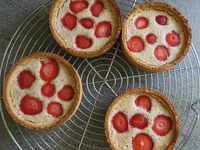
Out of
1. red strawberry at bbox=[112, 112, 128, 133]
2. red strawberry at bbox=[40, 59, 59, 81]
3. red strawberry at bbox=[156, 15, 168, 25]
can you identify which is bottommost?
red strawberry at bbox=[112, 112, 128, 133]

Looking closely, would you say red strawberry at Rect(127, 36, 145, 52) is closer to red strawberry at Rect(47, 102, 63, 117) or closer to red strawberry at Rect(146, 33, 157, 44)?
red strawberry at Rect(146, 33, 157, 44)

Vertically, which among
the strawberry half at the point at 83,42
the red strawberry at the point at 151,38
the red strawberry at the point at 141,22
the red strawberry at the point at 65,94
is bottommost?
the red strawberry at the point at 65,94

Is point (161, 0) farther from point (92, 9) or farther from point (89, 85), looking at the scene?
point (89, 85)

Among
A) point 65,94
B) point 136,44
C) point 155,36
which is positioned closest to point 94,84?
point 65,94

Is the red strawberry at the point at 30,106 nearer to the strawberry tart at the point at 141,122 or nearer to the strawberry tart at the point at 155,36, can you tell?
the strawberry tart at the point at 141,122

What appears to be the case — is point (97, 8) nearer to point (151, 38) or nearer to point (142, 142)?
point (151, 38)

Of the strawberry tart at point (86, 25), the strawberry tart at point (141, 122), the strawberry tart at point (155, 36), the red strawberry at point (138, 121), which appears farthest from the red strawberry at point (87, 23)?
the red strawberry at point (138, 121)

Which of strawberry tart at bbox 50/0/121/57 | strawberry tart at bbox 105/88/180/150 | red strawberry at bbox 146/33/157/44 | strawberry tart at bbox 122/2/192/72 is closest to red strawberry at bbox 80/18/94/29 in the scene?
strawberry tart at bbox 50/0/121/57
